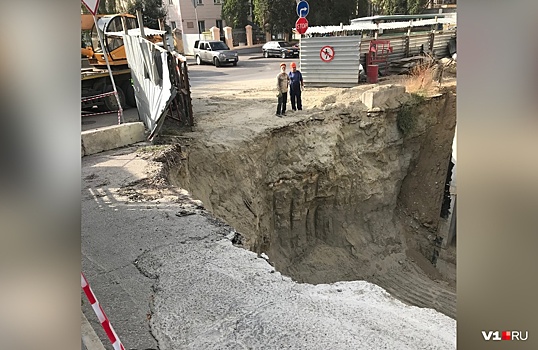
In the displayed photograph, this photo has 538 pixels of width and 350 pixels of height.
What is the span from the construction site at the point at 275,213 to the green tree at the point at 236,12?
2409cm

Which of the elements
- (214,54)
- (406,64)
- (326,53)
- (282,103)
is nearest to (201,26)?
(214,54)

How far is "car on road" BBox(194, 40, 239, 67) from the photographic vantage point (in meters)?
25.6

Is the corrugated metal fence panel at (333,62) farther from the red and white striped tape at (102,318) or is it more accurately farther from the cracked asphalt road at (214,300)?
the red and white striped tape at (102,318)

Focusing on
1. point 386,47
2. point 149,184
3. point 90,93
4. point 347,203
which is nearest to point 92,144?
point 149,184

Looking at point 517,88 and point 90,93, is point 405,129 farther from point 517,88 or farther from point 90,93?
point 517,88

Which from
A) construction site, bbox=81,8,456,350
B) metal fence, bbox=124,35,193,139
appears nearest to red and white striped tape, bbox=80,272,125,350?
construction site, bbox=81,8,456,350

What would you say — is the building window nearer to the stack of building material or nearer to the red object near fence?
the red object near fence

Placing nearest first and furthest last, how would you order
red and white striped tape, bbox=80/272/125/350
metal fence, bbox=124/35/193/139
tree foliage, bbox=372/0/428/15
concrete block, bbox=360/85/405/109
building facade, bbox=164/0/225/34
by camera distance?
1. red and white striped tape, bbox=80/272/125/350
2. metal fence, bbox=124/35/193/139
3. concrete block, bbox=360/85/405/109
4. tree foliage, bbox=372/0/428/15
5. building facade, bbox=164/0/225/34

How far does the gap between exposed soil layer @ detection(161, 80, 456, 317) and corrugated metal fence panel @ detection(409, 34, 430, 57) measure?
4.43m

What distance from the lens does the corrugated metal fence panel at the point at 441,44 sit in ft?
59.4

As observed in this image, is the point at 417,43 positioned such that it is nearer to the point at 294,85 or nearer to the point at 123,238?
the point at 294,85

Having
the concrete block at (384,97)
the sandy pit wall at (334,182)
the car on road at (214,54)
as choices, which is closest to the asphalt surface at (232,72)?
the car on road at (214,54)

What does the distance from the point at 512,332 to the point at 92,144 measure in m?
9.05

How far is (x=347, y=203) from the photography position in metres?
12.1
